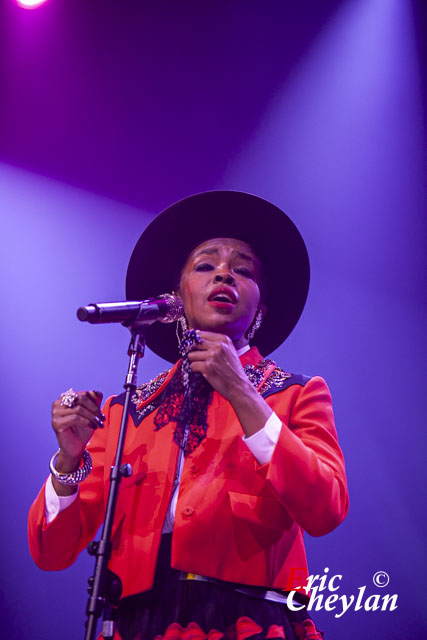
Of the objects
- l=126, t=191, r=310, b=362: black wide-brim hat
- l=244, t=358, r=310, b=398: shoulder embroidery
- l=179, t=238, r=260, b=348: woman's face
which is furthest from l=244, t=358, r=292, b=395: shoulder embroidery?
l=126, t=191, r=310, b=362: black wide-brim hat

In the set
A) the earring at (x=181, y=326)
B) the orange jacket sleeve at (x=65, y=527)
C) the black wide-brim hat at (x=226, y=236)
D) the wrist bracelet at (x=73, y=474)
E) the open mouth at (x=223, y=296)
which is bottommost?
the orange jacket sleeve at (x=65, y=527)

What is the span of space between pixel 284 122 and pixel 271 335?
162cm

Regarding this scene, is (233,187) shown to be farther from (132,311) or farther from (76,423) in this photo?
(76,423)

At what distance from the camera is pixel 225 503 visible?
1.66 m

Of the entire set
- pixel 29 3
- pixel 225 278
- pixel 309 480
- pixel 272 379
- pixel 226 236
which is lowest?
pixel 309 480

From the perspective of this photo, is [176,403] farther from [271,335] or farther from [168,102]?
[168,102]

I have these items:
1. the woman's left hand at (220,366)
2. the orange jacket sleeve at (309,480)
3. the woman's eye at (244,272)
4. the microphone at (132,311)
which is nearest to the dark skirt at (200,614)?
the orange jacket sleeve at (309,480)

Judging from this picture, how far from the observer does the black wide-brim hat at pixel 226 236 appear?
246cm

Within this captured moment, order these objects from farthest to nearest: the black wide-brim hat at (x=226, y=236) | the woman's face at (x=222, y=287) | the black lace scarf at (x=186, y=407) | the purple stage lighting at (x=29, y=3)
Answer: the purple stage lighting at (x=29, y=3)
the black wide-brim hat at (x=226, y=236)
the woman's face at (x=222, y=287)
the black lace scarf at (x=186, y=407)

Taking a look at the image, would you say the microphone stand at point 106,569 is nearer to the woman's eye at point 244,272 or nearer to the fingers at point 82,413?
the fingers at point 82,413

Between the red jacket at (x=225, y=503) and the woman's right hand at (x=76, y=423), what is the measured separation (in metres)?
0.20

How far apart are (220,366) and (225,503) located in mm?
432

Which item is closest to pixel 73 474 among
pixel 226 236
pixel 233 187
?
pixel 226 236

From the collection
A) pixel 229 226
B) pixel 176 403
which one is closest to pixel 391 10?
pixel 229 226
